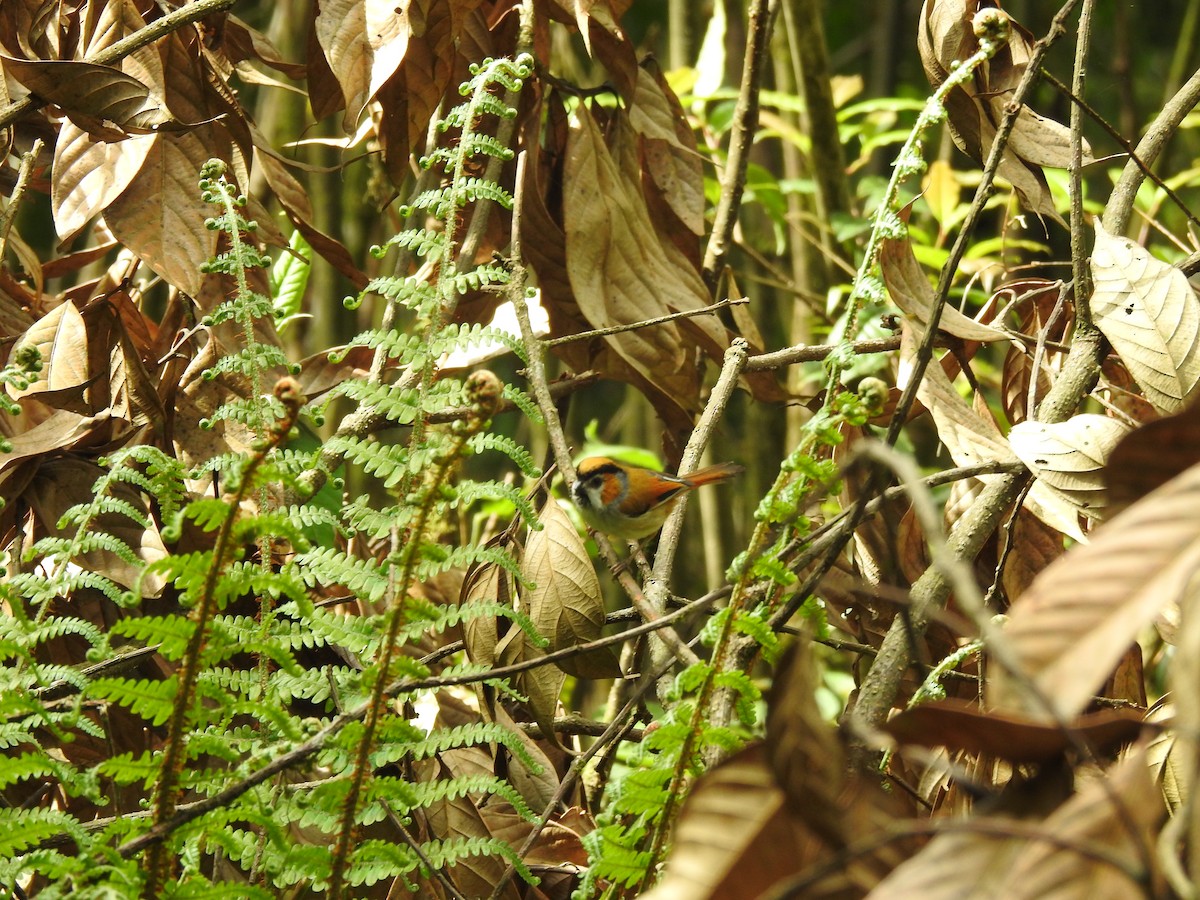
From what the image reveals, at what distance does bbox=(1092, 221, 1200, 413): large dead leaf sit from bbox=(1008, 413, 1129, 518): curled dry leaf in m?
0.15

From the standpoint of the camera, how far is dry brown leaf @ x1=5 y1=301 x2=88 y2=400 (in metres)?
1.69

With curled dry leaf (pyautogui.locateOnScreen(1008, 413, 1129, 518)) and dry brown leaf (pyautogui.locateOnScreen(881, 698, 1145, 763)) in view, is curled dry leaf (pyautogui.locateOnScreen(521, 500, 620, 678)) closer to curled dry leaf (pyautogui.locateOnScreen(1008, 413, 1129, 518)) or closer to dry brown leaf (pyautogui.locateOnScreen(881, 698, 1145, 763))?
curled dry leaf (pyautogui.locateOnScreen(1008, 413, 1129, 518))

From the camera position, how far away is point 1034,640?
631 millimetres

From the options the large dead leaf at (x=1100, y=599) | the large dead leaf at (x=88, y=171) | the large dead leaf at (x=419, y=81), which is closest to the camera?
the large dead leaf at (x=1100, y=599)

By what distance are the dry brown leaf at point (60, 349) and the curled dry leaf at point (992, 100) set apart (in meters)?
1.34

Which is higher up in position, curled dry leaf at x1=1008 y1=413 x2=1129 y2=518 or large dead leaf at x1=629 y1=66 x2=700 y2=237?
large dead leaf at x1=629 y1=66 x2=700 y2=237

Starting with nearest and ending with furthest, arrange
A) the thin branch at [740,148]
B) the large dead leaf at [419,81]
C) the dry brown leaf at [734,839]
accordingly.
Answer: the dry brown leaf at [734,839] < the large dead leaf at [419,81] < the thin branch at [740,148]

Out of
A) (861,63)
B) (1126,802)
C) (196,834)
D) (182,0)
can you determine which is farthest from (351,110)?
(861,63)

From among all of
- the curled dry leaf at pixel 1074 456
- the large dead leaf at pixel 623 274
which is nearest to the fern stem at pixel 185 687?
the curled dry leaf at pixel 1074 456

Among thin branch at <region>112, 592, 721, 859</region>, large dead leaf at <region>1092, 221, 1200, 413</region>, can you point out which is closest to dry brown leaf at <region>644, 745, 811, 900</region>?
thin branch at <region>112, 592, 721, 859</region>

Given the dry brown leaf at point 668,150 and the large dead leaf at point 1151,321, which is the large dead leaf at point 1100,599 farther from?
the dry brown leaf at point 668,150

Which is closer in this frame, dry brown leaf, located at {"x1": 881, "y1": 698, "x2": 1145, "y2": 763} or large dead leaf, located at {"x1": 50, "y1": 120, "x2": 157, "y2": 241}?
dry brown leaf, located at {"x1": 881, "y1": 698, "x2": 1145, "y2": 763}

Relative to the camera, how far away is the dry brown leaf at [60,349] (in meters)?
1.69

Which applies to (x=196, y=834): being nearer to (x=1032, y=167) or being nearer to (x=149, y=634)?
(x=149, y=634)
